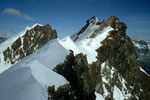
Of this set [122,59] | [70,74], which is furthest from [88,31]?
[70,74]

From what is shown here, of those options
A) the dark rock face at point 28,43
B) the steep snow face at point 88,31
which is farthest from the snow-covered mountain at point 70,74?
the dark rock face at point 28,43

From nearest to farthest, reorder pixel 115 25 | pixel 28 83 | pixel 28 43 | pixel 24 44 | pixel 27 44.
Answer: pixel 28 83 < pixel 115 25 < pixel 24 44 < pixel 27 44 < pixel 28 43

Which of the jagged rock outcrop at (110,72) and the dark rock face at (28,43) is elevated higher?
the dark rock face at (28,43)

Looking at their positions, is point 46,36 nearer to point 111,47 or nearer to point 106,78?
point 111,47

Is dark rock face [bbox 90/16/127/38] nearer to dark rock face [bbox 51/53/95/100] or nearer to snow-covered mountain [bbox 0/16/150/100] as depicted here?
snow-covered mountain [bbox 0/16/150/100]

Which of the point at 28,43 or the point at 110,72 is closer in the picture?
the point at 110,72

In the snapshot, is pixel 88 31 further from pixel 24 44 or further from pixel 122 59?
pixel 24 44

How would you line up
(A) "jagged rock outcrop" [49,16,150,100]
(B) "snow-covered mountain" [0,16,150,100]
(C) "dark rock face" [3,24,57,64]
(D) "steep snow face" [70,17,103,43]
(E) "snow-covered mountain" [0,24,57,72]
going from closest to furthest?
(B) "snow-covered mountain" [0,16,150,100] → (A) "jagged rock outcrop" [49,16,150,100] → (D) "steep snow face" [70,17,103,43] → (E) "snow-covered mountain" [0,24,57,72] → (C) "dark rock face" [3,24,57,64]

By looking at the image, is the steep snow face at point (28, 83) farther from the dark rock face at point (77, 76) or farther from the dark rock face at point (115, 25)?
the dark rock face at point (115, 25)

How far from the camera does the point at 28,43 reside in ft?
274

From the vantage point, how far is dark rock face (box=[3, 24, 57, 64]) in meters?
74.7

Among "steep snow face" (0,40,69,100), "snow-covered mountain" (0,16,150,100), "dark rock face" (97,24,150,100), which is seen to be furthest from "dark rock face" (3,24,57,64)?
"steep snow face" (0,40,69,100)

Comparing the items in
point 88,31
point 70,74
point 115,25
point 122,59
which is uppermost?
point 88,31

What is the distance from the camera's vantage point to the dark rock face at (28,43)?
74.7m
